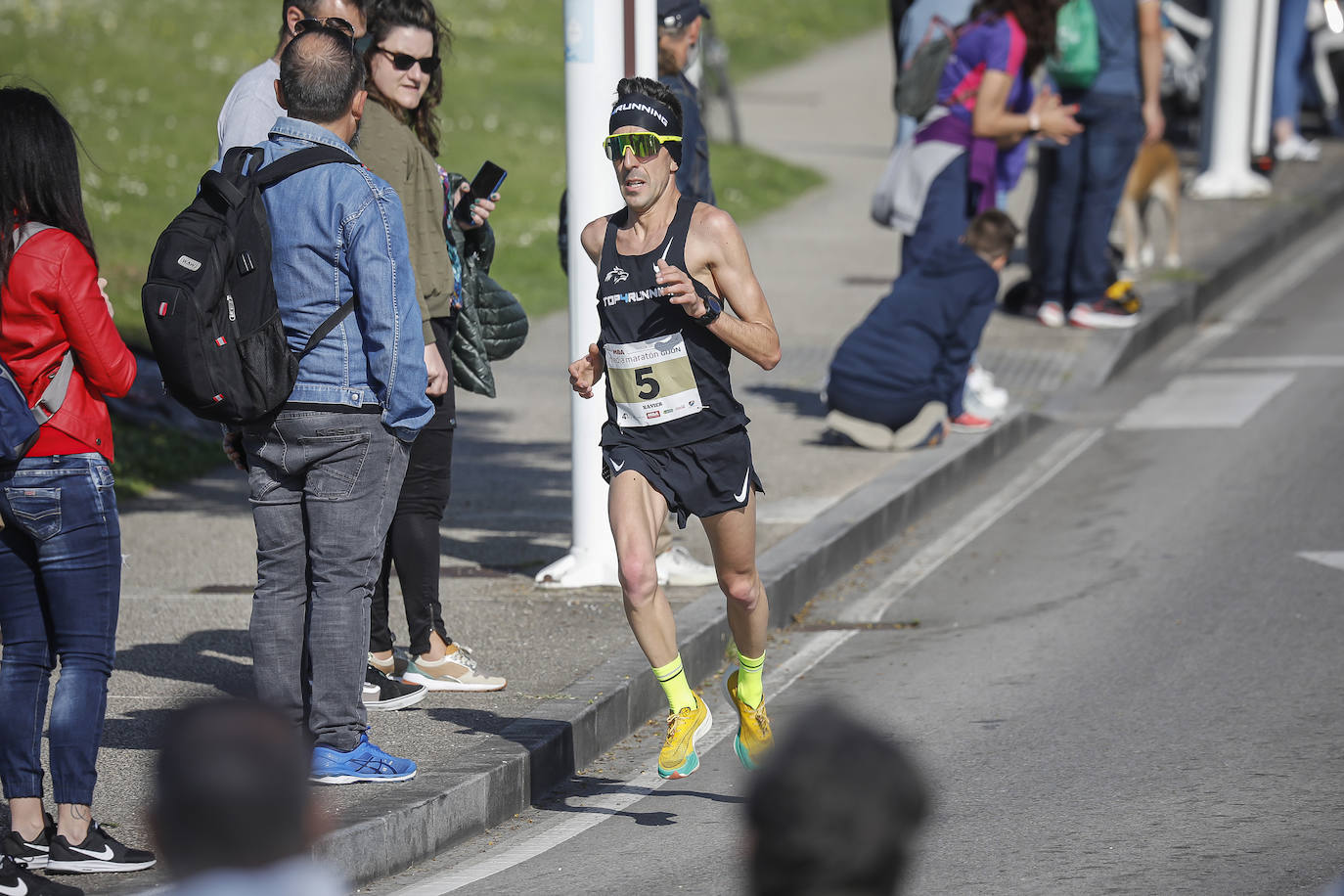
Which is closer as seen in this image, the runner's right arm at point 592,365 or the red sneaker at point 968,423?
the runner's right arm at point 592,365

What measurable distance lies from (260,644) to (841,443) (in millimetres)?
5409

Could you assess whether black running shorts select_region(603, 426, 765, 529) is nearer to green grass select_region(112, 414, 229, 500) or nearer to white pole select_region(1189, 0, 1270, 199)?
green grass select_region(112, 414, 229, 500)

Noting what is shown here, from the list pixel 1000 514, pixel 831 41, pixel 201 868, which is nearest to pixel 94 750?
pixel 201 868

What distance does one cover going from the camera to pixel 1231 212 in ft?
55.5

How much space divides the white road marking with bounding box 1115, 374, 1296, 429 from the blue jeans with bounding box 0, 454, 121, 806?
7.48 meters

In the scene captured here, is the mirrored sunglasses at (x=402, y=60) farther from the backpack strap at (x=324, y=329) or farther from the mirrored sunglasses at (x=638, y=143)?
the backpack strap at (x=324, y=329)

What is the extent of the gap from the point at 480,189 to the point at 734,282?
4.21 feet

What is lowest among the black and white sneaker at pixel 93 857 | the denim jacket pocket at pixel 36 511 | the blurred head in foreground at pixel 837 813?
the black and white sneaker at pixel 93 857

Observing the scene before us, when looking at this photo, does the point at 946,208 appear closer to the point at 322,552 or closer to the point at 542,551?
the point at 542,551

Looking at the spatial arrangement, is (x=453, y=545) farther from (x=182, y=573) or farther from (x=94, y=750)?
(x=94, y=750)

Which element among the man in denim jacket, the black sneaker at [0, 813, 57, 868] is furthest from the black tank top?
the black sneaker at [0, 813, 57, 868]

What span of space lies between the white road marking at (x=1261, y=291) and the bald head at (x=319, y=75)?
342 inches

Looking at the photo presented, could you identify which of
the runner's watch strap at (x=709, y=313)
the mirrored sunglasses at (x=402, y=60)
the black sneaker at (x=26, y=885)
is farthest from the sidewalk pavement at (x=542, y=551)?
the mirrored sunglasses at (x=402, y=60)

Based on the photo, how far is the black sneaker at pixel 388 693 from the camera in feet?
20.0
